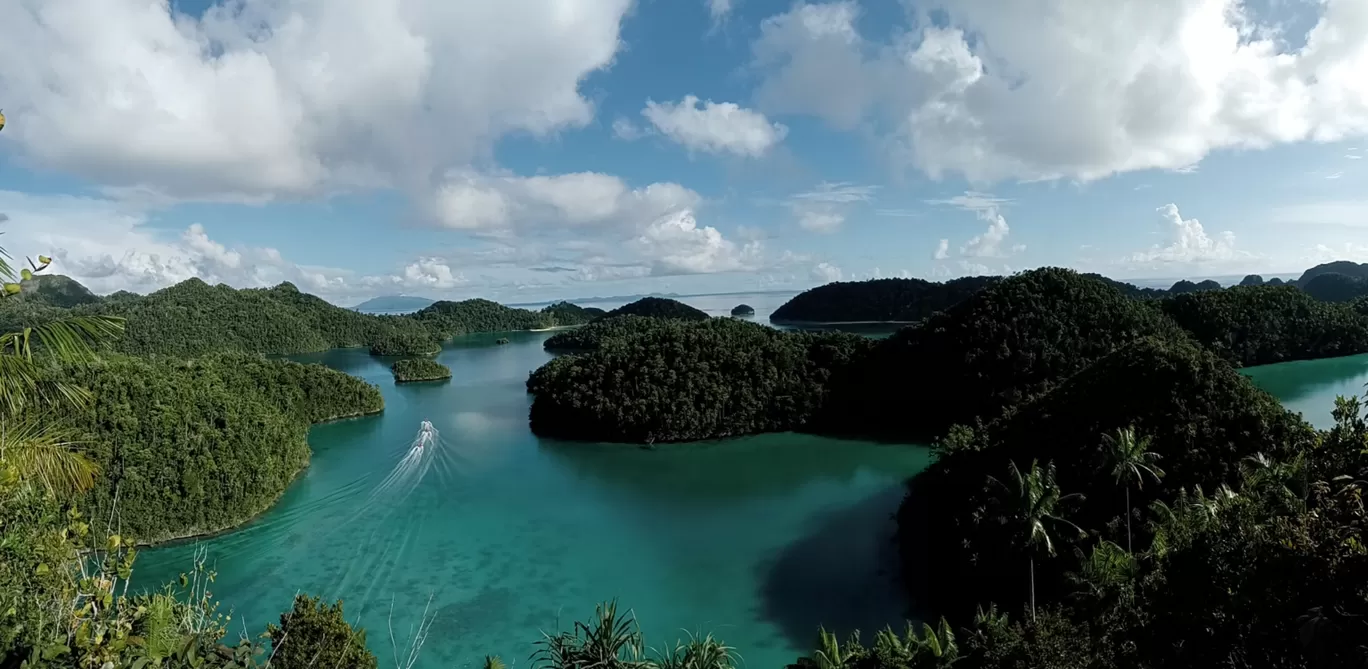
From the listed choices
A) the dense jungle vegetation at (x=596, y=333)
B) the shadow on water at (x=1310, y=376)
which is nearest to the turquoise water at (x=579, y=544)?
the shadow on water at (x=1310, y=376)

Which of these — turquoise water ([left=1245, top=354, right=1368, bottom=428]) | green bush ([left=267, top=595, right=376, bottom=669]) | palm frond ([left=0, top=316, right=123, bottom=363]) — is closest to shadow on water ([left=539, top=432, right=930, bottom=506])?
green bush ([left=267, top=595, right=376, bottom=669])

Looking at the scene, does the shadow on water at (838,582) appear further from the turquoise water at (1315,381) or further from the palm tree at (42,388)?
the turquoise water at (1315,381)

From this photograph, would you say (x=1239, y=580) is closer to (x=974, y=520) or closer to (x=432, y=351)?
(x=974, y=520)

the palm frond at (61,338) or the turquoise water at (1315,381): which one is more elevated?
the palm frond at (61,338)

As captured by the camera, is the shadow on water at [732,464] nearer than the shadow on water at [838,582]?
No

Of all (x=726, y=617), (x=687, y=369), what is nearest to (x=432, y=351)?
(x=687, y=369)
